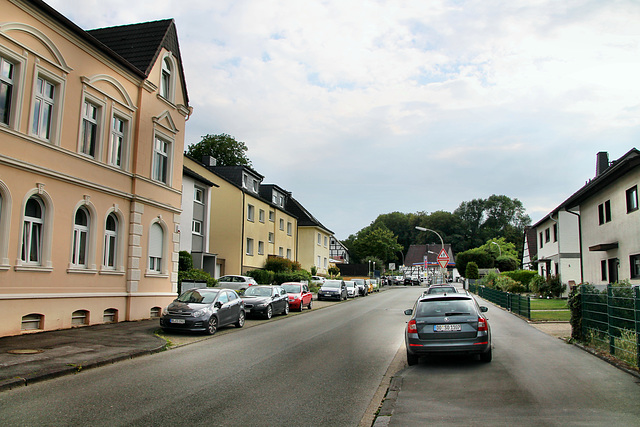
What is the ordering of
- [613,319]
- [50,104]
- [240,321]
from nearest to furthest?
[613,319]
[50,104]
[240,321]

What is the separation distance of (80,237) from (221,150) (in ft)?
132

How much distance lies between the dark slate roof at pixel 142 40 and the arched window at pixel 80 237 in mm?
6224

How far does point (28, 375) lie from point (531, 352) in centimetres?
1041

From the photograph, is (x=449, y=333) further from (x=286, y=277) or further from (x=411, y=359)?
(x=286, y=277)

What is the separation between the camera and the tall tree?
2216 inches

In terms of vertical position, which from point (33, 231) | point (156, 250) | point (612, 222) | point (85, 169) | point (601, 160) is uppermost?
point (601, 160)

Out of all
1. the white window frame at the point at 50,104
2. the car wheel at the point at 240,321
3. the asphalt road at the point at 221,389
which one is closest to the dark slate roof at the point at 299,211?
the car wheel at the point at 240,321

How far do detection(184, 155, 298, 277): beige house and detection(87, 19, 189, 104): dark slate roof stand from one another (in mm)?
15276

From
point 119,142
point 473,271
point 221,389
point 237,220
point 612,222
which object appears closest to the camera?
point 221,389

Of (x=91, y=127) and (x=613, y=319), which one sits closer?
(x=613, y=319)

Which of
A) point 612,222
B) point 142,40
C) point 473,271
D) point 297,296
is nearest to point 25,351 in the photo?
point 142,40

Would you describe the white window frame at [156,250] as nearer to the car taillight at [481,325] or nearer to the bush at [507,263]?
the car taillight at [481,325]

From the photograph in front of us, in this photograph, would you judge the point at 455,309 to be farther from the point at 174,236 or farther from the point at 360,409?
the point at 174,236

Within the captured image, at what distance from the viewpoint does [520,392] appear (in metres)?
7.92
